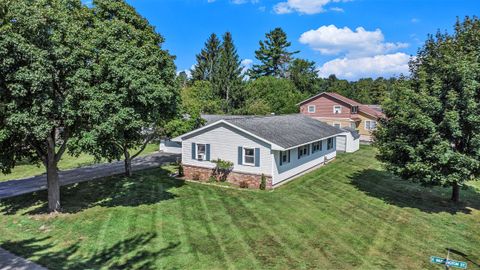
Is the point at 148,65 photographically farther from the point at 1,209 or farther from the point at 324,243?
the point at 324,243

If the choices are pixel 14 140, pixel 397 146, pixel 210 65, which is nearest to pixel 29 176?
pixel 14 140

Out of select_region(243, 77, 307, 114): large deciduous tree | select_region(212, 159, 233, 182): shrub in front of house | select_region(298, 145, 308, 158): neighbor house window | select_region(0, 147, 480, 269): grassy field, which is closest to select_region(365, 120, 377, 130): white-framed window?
select_region(243, 77, 307, 114): large deciduous tree

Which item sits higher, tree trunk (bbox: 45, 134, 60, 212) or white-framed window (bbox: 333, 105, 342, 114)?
white-framed window (bbox: 333, 105, 342, 114)


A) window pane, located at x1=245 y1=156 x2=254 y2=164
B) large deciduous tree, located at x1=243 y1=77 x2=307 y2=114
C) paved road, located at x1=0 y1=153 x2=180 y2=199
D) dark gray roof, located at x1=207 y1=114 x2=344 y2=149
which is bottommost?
paved road, located at x1=0 y1=153 x2=180 y2=199

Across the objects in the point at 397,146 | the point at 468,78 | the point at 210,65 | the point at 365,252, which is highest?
the point at 210,65

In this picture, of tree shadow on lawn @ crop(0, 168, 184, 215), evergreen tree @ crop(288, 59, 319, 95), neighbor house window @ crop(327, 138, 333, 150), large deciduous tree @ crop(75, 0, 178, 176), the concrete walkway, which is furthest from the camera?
evergreen tree @ crop(288, 59, 319, 95)

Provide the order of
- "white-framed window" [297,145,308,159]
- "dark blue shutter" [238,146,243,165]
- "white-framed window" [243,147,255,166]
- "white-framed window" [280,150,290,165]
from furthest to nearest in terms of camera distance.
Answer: "white-framed window" [297,145,308,159] < "white-framed window" [280,150,290,165] < "dark blue shutter" [238,146,243,165] < "white-framed window" [243,147,255,166]

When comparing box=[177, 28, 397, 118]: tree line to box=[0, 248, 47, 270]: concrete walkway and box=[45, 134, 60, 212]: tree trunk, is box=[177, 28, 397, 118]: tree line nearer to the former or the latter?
box=[45, 134, 60, 212]: tree trunk

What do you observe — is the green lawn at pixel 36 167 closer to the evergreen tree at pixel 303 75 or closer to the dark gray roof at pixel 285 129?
the dark gray roof at pixel 285 129
